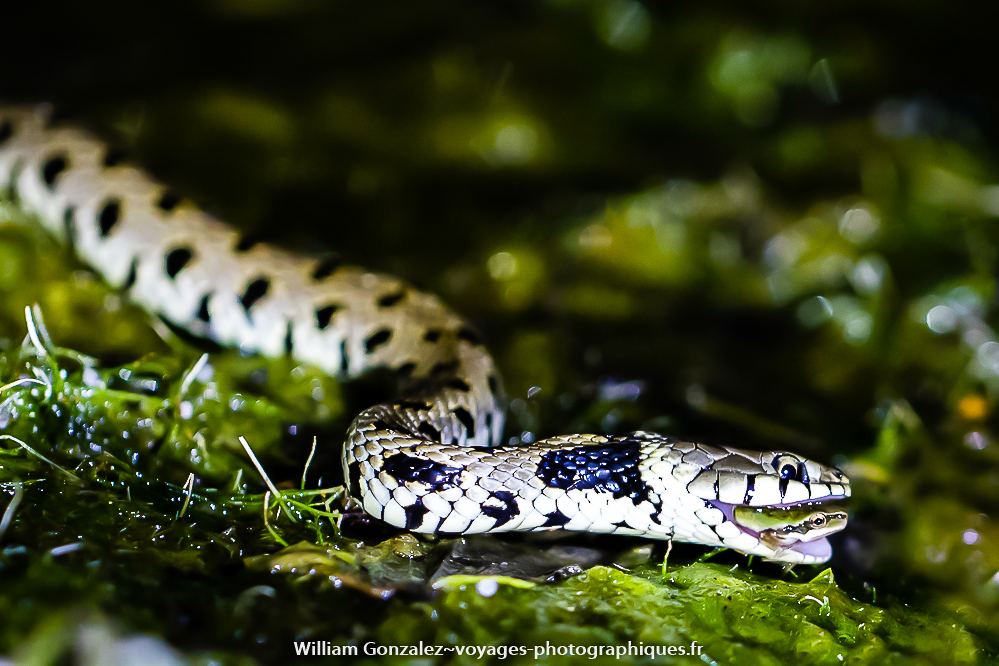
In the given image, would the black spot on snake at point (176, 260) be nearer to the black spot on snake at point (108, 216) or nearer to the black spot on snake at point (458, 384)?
the black spot on snake at point (108, 216)

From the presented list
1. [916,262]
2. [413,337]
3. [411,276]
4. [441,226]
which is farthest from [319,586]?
[916,262]

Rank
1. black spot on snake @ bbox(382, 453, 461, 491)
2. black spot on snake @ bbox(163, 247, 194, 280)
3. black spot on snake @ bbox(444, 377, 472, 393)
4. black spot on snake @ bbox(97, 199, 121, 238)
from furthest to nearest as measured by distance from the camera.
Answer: black spot on snake @ bbox(97, 199, 121, 238), black spot on snake @ bbox(163, 247, 194, 280), black spot on snake @ bbox(444, 377, 472, 393), black spot on snake @ bbox(382, 453, 461, 491)

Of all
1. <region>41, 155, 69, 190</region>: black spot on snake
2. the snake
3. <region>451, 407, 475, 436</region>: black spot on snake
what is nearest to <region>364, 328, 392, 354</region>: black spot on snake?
the snake

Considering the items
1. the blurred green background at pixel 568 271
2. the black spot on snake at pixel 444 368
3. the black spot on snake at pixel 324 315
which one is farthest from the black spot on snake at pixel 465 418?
the black spot on snake at pixel 324 315

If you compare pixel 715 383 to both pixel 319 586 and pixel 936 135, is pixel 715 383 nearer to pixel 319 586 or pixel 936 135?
pixel 319 586

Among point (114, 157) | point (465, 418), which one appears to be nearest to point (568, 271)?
point (465, 418)

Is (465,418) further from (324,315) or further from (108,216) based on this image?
(108,216)

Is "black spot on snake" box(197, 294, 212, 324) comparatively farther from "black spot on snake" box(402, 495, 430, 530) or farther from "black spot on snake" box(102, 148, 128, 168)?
"black spot on snake" box(402, 495, 430, 530)
